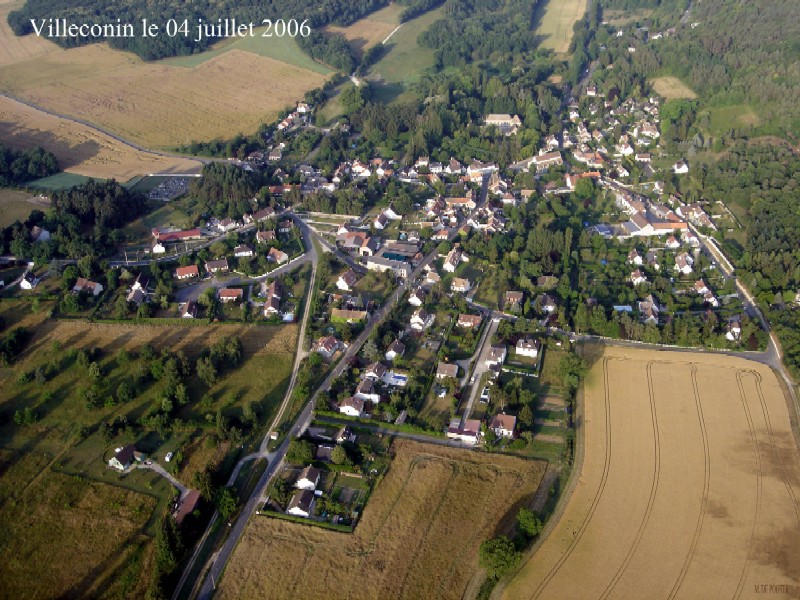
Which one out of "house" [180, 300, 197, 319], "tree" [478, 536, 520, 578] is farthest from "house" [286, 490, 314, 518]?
"house" [180, 300, 197, 319]

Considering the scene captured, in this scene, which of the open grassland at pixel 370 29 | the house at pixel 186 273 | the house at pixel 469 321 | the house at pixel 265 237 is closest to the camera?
the house at pixel 469 321

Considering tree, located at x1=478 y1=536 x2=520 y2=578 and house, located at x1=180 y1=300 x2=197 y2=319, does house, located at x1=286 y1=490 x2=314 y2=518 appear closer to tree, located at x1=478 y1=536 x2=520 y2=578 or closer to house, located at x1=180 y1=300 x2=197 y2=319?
tree, located at x1=478 y1=536 x2=520 y2=578

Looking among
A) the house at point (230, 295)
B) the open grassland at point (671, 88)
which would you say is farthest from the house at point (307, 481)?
the open grassland at point (671, 88)

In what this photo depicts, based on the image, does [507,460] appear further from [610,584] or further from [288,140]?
[288,140]

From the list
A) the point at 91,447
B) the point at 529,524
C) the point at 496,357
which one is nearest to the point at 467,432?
the point at 496,357

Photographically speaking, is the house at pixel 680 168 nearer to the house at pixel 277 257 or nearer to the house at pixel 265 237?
the house at pixel 277 257
